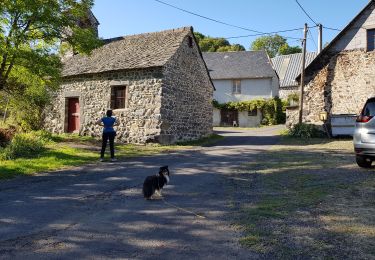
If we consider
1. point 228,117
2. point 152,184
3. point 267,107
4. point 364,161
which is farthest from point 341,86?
point 228,117

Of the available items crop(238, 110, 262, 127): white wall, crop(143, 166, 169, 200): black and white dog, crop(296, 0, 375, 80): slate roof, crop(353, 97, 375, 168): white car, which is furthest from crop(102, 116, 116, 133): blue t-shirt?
crop(238, 110, 262, 127): white wall

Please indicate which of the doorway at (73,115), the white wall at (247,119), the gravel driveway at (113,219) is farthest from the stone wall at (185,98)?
the white wall at (247,119)

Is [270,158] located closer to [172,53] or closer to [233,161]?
[233,161]

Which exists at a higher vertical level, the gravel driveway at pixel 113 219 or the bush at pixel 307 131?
the bush at pixel 307 131

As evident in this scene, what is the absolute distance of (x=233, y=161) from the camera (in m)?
11.6

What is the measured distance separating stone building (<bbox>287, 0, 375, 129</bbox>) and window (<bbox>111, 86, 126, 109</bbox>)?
11.3m

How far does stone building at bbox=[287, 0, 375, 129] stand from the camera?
20.0 metres

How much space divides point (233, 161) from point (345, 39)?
532 inches

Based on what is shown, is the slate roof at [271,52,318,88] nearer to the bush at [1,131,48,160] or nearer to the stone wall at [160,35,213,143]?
the stone wall at [160,35,213,143]

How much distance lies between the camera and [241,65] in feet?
134

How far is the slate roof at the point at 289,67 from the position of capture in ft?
152

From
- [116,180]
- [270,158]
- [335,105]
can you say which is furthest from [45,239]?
[335,105]

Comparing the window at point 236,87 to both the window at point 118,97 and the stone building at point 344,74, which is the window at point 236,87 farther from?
the window at point 118,97

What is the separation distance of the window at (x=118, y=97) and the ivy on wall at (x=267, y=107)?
903 inches
